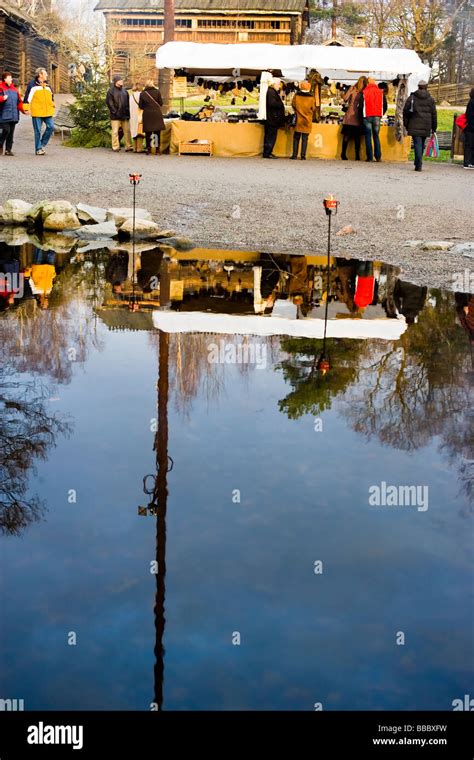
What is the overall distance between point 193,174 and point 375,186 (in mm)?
3640

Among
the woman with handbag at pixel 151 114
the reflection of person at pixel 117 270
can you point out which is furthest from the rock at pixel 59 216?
the woman with handbag at pixel 151 114

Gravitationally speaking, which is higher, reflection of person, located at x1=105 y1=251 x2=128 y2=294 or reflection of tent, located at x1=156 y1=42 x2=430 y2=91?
reflection of tent, located at x1=156 y1=42 x2=430 y2=91

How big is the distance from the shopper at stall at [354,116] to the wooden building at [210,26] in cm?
2790

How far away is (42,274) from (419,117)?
15.8m

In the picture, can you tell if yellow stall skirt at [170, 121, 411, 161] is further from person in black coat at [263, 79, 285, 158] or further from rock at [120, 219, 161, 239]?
rock at [120, 219, 161, 239]

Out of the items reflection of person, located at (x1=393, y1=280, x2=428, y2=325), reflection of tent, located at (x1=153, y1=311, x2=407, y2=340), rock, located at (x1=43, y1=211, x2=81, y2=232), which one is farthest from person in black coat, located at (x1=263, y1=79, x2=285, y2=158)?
reflection of tent, located at (x1=153, y1=311, x2=407, y2=340)

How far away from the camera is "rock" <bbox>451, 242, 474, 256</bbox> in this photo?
592 inches

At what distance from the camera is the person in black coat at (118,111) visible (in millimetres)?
28297

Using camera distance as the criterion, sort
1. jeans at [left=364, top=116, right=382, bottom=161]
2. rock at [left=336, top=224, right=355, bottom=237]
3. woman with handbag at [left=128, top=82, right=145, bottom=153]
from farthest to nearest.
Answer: jeans at [left=364, top=116, right=382, bottom=161]
woman with handbag at [left=128, top=82, right=145, bottom=153]
rock at [left=336, top=224, right=355, bottom=237]

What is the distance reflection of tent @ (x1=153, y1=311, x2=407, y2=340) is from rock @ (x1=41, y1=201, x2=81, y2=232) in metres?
6.36

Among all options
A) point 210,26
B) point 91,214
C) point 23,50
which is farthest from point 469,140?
point 210,26
